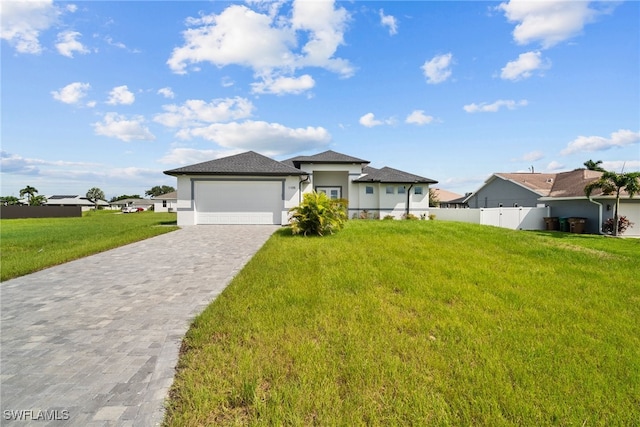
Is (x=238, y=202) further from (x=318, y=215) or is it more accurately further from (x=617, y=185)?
(x=617, y=185)

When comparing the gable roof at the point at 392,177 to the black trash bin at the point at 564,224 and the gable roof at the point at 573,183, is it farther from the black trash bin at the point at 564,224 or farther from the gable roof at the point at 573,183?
the gable roof at the point at 573,183

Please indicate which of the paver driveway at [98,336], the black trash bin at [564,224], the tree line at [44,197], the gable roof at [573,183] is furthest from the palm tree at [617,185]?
the tree line at [44,197]

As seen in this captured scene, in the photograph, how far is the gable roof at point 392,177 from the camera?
20109 millimetres

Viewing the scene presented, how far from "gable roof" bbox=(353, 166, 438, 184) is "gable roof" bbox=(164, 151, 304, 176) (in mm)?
6064

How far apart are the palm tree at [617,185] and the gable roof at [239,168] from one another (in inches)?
677

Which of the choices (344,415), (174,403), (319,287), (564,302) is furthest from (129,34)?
(564,302)

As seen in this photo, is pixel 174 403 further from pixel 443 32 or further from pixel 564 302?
pixel 443 32

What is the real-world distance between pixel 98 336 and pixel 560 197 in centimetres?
2579

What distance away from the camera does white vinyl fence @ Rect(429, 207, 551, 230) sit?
65.5 feet

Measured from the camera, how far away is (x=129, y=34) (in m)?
9.38

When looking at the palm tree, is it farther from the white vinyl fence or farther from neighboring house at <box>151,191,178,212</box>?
neighboring house at <box>151,191,178,212</box>

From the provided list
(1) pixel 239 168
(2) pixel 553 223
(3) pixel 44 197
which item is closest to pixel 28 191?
(3) pixel 44 197

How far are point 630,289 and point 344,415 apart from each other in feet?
20.8

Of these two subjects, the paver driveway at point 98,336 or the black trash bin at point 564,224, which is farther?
the black trash bin at point 564,224
